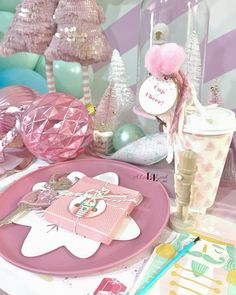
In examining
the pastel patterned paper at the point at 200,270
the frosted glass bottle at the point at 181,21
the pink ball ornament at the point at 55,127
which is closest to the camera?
the pastel patterned paper at the point at 200,270

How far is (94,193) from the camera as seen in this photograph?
52 cm

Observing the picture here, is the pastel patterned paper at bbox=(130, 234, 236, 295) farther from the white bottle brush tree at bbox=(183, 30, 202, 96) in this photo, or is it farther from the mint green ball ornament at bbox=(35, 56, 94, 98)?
the mint green ball ornament at bbox=(35, 56, 94, 98)

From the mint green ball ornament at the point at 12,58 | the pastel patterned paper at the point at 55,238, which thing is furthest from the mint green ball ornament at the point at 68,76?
the pastel patterned paper at the point at 55,238

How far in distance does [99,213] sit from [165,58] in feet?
0.72

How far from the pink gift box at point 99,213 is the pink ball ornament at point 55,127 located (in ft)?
0.43

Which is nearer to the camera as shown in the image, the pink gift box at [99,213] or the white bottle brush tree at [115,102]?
the pink gift box at [99,213]

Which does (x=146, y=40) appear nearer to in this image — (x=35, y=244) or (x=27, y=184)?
(x=27, y=184)

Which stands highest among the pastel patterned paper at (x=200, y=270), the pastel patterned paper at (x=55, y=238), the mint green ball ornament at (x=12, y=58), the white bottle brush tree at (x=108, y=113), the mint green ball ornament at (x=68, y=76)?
the mint green ball ornament at (x=12, y=58)

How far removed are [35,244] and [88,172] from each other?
20 centimetres

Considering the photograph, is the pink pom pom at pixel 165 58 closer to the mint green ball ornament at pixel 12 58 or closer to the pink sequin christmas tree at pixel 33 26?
the pink sequin christmas tree at pixel 33 26

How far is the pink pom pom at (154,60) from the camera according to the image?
0.40 m

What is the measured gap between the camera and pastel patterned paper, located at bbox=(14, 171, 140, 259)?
1.44 ft

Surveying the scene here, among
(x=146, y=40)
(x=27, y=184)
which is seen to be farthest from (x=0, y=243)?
(x=146, y=40)

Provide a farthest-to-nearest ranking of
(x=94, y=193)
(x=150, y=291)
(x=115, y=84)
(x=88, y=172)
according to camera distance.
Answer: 1. (x=115, y=84)
2. (x=88, y=172)
3. (x=94, y=193)
4. (x=150, y=291)
